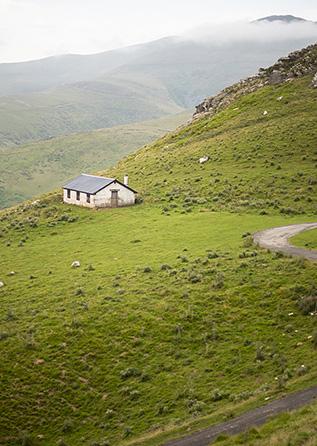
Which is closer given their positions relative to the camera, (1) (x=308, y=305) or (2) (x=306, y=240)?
(1) (x=308, y=305)

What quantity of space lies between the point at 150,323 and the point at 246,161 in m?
52.5

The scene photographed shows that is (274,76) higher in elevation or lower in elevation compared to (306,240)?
higher

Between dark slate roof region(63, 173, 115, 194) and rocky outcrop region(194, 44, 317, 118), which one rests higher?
rocky outcrop region(194, 44, 317, 118)

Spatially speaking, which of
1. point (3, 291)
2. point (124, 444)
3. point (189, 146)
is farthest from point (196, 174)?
point (124, 444)

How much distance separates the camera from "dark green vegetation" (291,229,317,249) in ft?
154

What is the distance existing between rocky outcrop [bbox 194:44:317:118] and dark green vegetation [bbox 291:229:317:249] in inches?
2447

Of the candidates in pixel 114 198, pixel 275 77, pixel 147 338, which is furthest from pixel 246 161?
pixel 147 338

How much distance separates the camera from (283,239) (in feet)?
166

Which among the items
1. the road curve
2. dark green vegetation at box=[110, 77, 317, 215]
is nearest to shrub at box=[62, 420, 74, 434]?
the road curve

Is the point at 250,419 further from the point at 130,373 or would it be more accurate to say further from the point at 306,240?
the point at 306,240

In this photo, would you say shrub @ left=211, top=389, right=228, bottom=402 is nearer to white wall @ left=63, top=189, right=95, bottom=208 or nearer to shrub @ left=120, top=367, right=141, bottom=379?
shrub @ left=120, top=367, right=141, bottom=379

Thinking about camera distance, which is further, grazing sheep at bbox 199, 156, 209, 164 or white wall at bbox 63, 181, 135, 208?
grazing sheep at bbox 199, 156, 209, 164

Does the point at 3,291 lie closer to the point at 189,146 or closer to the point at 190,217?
the point at 190,217

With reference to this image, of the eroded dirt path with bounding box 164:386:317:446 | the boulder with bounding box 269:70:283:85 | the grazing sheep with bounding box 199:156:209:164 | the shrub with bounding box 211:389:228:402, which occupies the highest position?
the boulder with bounding box 269:70:283:85
